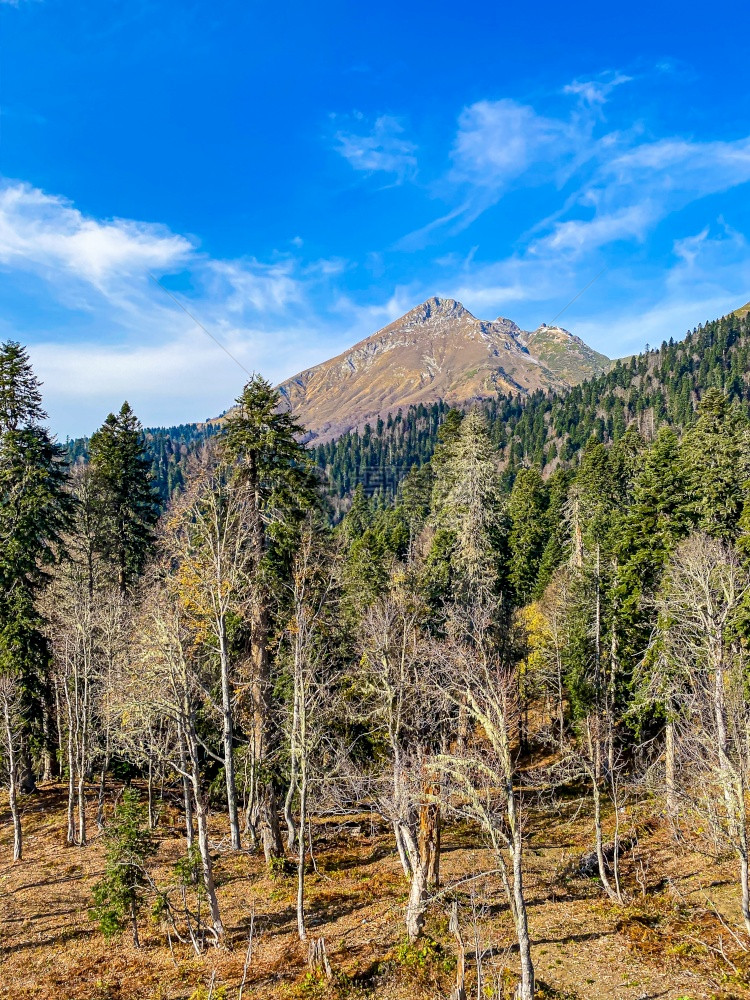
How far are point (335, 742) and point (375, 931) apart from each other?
9061 mm

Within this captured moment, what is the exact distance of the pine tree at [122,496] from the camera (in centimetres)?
3138

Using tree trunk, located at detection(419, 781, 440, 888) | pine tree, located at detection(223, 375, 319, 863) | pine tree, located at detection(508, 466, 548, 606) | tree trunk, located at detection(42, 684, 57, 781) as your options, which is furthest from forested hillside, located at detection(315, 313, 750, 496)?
tree trunk, located at detection(419, 781, 440, 888)

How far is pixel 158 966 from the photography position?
14.6 metres

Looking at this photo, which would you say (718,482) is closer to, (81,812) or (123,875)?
(123,875)

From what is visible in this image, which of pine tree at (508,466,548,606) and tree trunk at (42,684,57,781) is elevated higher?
pine tree at (508,466,548,606)

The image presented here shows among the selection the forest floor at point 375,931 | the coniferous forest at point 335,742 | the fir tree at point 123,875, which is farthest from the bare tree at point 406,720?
the fir tree at point 123,875

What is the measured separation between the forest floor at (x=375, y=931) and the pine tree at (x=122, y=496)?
12.9 metres

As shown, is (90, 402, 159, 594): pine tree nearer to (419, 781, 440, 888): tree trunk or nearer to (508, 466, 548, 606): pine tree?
(419, 781, 440, 888): tree trunk

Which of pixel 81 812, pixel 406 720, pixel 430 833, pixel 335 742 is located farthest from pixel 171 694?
pixel 430 833

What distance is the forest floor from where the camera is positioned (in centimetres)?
1363

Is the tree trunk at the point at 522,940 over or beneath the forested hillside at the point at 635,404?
beneath

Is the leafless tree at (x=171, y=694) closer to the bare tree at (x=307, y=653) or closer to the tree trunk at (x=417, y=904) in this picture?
the bare tree at (x=307, y=653)

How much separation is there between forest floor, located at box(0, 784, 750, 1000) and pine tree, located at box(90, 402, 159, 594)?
12.9m

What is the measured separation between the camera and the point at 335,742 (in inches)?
961
